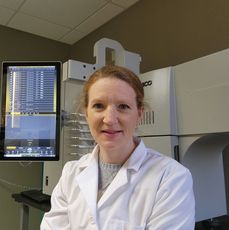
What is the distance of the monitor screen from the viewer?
1306mm

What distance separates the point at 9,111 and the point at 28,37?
162cm

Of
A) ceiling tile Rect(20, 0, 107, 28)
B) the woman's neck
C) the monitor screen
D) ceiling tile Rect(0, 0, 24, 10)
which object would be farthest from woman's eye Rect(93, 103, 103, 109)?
ceiling tile Rect(0, 0, 24, 10)

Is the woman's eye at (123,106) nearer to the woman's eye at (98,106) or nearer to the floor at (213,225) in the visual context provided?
the woman's eye at (98,106)

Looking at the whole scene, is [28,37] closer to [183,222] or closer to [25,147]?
[25,147]

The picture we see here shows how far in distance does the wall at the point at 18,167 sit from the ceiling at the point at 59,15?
97 mm

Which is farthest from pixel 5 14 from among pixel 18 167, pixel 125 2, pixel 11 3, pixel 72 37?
pixel 18 167

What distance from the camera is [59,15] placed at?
2361 millimetres

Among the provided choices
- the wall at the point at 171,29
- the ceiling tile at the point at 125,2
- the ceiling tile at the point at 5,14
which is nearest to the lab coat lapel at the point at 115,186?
the wall at the point at 171,29

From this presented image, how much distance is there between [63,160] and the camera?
1.35 m

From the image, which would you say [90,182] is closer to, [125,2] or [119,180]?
[119,180]

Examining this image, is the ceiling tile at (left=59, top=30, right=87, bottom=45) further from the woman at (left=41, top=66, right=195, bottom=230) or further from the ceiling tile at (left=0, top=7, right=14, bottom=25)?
the woman at (left=41, top=66, right=195, bottom=230)

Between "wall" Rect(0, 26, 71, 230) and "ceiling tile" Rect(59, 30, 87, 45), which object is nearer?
"wall" Rect(0, 26, 71, 230)

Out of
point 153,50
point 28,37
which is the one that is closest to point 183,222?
point 153,50

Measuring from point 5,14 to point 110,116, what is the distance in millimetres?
2061
